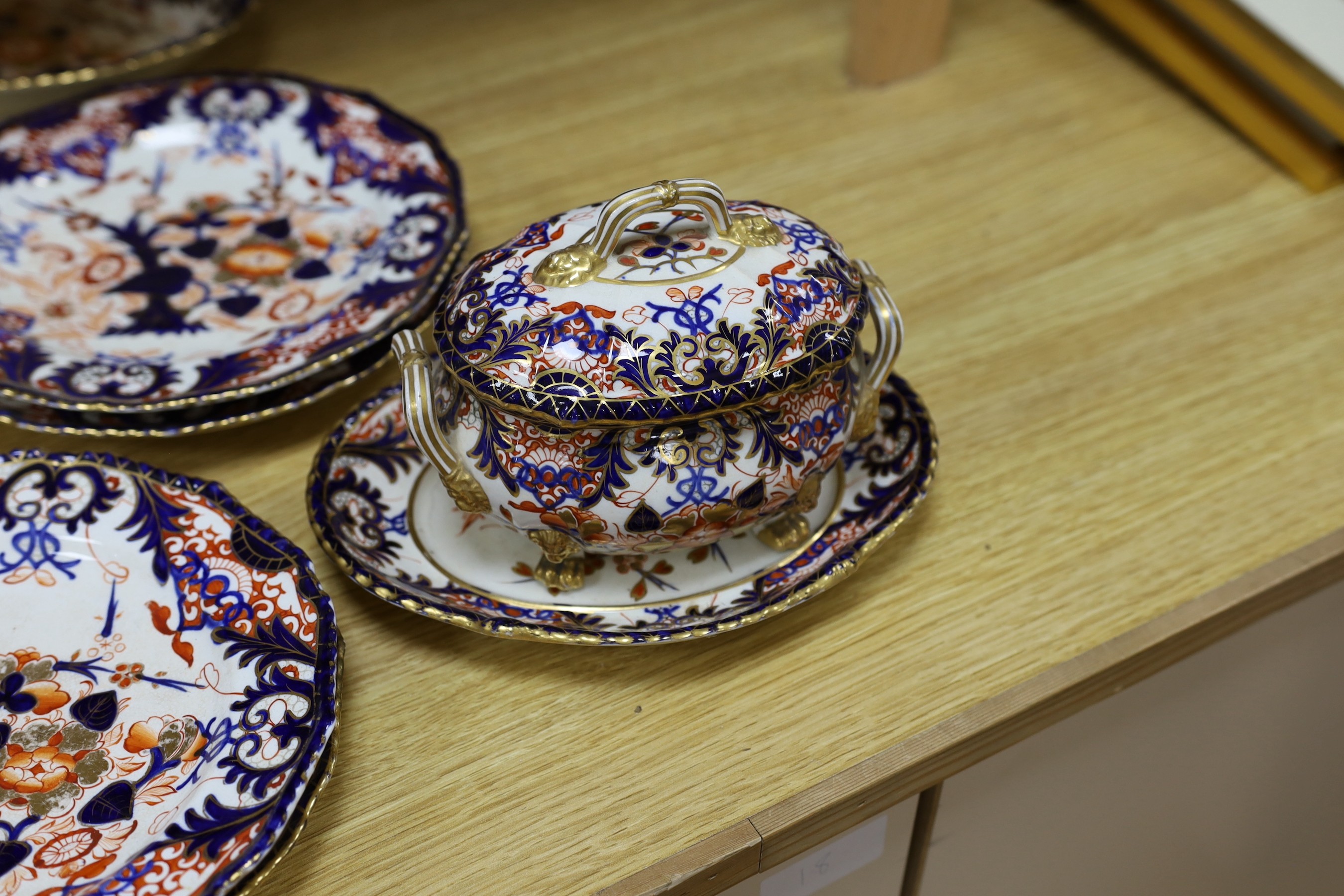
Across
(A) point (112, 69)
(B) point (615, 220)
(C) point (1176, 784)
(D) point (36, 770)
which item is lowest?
(C) point (1176, 784)

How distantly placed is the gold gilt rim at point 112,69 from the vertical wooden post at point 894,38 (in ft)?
1.78

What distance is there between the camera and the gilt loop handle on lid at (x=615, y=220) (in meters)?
0.51

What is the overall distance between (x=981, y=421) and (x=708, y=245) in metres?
0.27

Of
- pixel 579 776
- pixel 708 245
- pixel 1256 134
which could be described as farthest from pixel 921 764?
pixel 1256 134

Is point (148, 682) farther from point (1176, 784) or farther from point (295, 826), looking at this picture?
point (1176, 784)

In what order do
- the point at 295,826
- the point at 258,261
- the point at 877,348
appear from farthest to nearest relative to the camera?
1. the point at 258,261
2. the point at 877,348
3. the point at 295,826

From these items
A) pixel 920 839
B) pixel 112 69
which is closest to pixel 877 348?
pixel 920 839

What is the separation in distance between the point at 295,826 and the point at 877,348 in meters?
0.34

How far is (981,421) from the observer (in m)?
0.73

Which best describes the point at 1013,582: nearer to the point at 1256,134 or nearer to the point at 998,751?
the point at 998,751

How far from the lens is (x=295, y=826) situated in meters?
0.48

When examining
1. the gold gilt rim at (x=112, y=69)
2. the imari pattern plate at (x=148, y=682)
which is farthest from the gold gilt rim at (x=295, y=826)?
the gold gilt rim at (x=112, y=69)

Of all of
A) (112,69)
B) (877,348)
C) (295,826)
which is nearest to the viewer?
(295,826)

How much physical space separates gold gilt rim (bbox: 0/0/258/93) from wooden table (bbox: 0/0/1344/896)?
0.36ft
